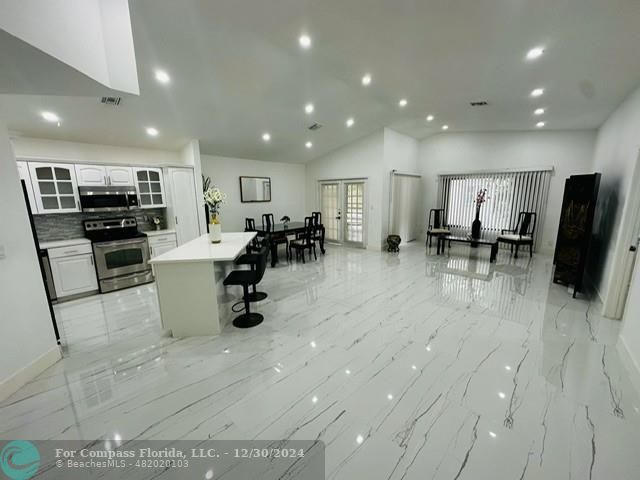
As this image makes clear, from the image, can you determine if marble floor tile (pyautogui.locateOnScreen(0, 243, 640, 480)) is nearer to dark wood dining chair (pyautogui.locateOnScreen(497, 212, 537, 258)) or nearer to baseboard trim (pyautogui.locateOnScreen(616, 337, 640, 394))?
baseboard trim (pyautogui.locateOnScreen(616, 337, 640, 394))

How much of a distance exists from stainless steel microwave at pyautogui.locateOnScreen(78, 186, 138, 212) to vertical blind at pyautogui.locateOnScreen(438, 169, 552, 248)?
24.5ft

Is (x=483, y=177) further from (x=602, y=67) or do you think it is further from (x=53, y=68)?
(x=53, y=68)

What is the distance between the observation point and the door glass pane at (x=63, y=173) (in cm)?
380

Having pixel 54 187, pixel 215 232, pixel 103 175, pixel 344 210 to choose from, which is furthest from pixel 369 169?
pixel 54 187

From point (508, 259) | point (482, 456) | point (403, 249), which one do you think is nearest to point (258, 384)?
point (482, 456)

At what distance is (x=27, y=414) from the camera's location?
184cm

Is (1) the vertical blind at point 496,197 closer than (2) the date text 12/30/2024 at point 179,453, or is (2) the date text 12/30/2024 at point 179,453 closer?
(2) the date text 12/30/2024 at point 179,453

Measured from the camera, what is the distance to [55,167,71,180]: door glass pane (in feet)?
12.5

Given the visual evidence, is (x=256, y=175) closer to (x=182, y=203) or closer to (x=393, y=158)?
(x=182, y=203)

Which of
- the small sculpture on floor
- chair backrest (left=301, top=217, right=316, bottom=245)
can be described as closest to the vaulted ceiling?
chair backrest (left=301, top=217, right=316, bottom=245)

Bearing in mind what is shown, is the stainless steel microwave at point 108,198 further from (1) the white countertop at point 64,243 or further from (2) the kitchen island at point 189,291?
(2) the kitchen island at point 189,291

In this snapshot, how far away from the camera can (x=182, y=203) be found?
16.4 feet

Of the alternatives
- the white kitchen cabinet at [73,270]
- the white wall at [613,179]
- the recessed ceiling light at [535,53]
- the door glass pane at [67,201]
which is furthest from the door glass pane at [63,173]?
the white wall at [613,179]

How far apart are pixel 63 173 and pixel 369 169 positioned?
598cm
